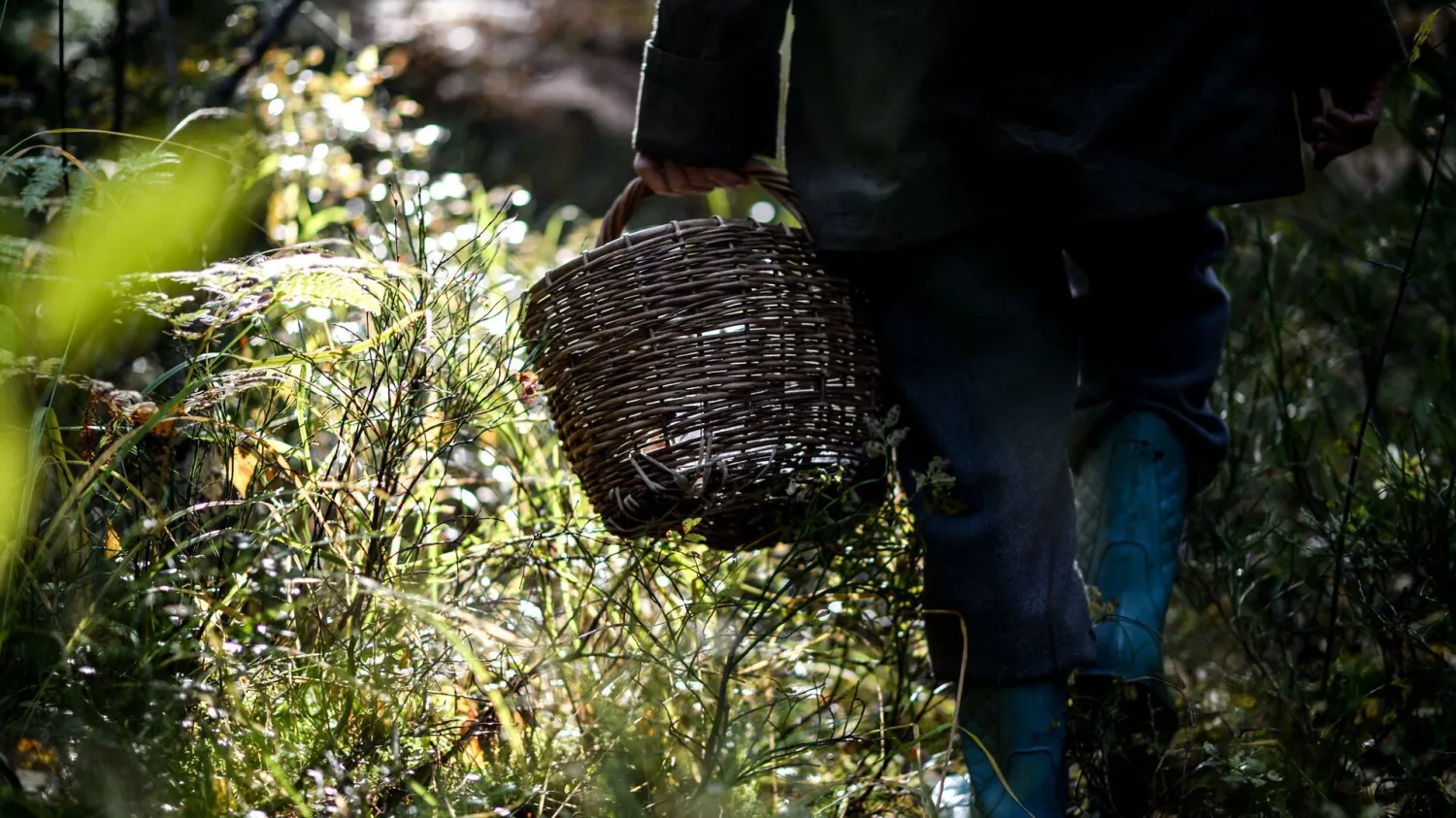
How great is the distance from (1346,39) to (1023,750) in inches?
41.6

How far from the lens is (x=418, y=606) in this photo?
1301 mm

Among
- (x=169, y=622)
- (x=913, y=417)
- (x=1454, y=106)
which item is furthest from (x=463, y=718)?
(x=1454, y=106)

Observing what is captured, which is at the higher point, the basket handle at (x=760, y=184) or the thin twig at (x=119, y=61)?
the thin twig at (x=119, y=61)

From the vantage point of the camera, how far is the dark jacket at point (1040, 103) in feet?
5.15

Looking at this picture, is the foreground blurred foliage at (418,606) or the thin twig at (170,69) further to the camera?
the thin twig at (170,69)

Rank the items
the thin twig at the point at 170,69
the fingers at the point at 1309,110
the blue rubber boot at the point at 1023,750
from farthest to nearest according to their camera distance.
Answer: the thin twig at the point at 170,69
the fingers at the point at 1309,110
the blue rubber boot at the point at 1023,750

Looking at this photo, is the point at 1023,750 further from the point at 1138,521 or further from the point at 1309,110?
the point at 1309,110

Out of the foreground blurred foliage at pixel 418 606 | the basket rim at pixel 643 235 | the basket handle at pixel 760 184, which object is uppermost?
the basket handle at pixel 760 184

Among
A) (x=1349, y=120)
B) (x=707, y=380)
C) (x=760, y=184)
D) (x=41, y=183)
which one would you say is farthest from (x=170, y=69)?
(x=1349, y=120)

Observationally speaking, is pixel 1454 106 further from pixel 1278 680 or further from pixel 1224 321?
pixel 1278 680

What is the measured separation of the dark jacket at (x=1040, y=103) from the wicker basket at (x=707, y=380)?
5.1 inches

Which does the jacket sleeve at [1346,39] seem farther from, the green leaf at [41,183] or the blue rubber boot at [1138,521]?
the green leaf at [41,183]

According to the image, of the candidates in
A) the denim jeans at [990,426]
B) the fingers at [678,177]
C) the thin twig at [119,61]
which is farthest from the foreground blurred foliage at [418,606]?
the thin twig at [119,61]

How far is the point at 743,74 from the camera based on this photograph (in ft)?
5.57
